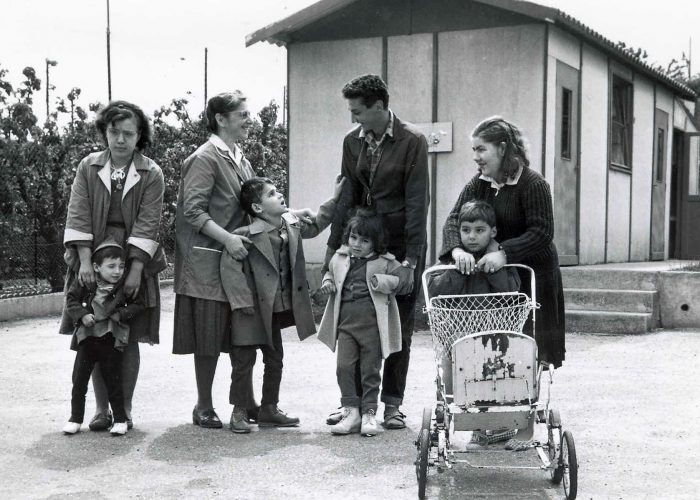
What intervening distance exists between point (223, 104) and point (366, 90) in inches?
35.1

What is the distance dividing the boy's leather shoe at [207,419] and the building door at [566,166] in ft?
25.7

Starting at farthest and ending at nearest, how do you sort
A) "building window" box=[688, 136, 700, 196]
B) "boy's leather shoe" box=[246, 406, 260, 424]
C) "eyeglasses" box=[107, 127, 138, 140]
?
1. "building window" box=[688, 136, 700, 196]
2. "boy's leather shoe" box=[246, 406, 260, 424]
3. "eyeglasses" box=[107, 127, 138, 140]

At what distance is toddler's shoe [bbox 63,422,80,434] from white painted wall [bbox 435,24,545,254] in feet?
26.3

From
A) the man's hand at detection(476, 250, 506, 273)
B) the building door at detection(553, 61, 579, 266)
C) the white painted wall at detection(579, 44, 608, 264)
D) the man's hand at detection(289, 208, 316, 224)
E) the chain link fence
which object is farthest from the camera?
the white painted wall at detection(579, 44, 608, 264)

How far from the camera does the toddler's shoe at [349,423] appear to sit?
5.40 metres

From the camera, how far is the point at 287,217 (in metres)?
5.80

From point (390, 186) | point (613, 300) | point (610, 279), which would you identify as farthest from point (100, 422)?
point (610, 279)

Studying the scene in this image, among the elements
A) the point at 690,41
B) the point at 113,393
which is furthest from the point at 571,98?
the point at 690,41

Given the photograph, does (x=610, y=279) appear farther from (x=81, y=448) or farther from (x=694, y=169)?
(x=694, y=169)

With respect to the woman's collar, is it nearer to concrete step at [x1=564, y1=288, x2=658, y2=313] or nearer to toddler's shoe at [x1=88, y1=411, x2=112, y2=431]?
toddler's shoe at [x1=88, y1=411, x2=112, y2=431]

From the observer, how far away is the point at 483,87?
12594 millimetres

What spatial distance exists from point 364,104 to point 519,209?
1284mm

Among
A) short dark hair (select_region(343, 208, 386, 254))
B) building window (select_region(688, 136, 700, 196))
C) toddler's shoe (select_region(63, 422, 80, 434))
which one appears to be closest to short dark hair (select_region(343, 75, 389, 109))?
short dark hair (select_region(343, 208, 386, 254))

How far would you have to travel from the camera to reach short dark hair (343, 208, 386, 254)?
549 centimetres
